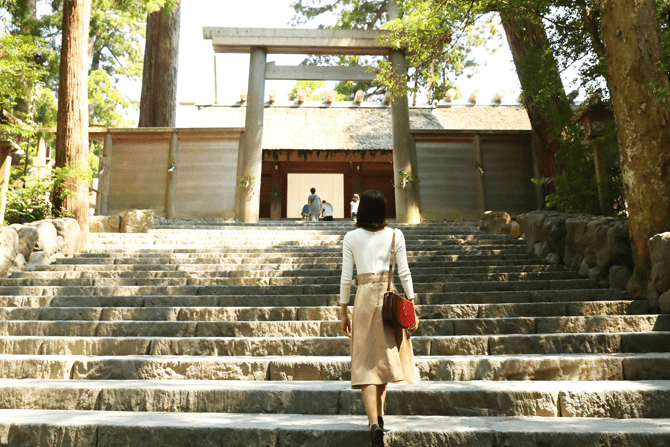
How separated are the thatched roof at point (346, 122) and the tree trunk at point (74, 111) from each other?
28.2ft

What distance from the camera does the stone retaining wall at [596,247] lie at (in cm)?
568

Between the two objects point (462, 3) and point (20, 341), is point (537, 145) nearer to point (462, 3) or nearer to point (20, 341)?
point (462, 3)

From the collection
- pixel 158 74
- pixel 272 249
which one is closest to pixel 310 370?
pixel 272 249

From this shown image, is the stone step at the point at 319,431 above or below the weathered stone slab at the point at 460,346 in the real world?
below

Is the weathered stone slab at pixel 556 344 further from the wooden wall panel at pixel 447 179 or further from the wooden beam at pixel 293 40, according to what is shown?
the wooden beam at pixel 293 40

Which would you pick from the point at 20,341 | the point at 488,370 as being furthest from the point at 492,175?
the point at 20,341

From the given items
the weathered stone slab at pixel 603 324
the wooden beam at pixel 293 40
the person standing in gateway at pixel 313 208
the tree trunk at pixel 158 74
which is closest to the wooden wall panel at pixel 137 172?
the tree trunk at pixel 158 74

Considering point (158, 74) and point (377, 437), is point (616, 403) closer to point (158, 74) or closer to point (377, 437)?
point (377, 437)

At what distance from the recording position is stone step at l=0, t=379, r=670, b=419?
3.66 metres

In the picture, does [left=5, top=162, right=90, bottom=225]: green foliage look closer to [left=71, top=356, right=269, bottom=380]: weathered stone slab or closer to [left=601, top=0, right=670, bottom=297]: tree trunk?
[left=71, top=356, right=269, bottom=380]: weathered stone slab

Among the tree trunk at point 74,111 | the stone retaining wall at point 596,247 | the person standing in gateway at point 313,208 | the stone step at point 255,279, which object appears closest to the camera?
the stone retaining wall at point 596,247

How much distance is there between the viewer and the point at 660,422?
11.1ft

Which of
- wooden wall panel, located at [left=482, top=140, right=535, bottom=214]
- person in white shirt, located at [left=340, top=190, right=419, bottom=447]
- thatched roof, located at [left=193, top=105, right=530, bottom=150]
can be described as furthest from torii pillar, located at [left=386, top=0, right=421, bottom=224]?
person in white shirt, located at [left=340, top=190, right=419, bottom=447]

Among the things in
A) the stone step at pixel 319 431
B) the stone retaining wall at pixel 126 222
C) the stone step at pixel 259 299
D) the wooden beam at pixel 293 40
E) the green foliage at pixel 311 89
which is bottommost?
the stone step at pixel 319 431
